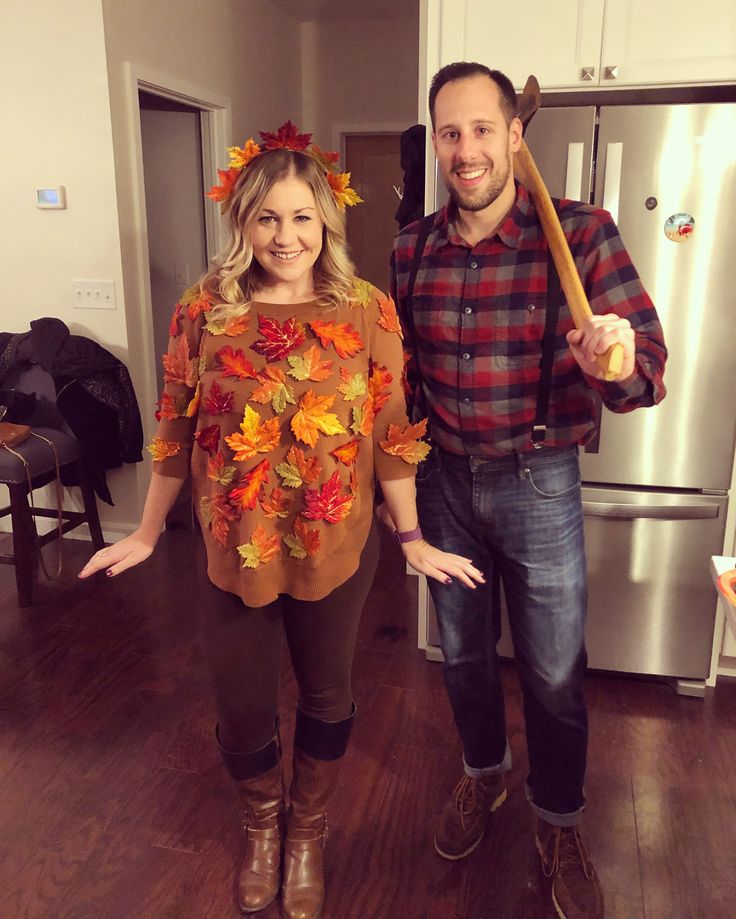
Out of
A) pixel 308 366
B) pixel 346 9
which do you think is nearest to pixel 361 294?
pixel 308 366

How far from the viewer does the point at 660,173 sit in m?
1.90

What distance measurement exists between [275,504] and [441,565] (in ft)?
1.04

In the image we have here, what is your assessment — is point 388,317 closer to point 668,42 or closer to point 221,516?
point 221,516

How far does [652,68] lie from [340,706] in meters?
1.68

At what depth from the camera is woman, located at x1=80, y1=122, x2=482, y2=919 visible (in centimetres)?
120

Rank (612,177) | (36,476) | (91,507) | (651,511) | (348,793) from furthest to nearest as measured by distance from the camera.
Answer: (91,507), (36,476), (651,511), (612,177), (348,793)

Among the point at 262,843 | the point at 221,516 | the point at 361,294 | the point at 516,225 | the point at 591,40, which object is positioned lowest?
the point at 262,843

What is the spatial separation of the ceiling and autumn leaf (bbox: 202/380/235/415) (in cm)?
383

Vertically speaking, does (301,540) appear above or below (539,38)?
below

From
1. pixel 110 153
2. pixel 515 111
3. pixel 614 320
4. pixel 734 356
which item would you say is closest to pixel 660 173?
pixel 734 356

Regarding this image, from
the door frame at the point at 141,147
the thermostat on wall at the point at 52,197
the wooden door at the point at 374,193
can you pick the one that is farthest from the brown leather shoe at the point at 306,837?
the wooden door at the point at 374,193

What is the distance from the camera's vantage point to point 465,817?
5.26 ft

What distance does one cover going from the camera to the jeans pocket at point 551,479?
1351 millimetres

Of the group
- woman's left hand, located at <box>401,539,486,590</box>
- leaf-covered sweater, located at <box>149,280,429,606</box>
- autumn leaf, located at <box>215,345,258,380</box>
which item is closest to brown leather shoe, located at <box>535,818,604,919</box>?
woman's left hand, located at <box>401,539,486,590</box>
